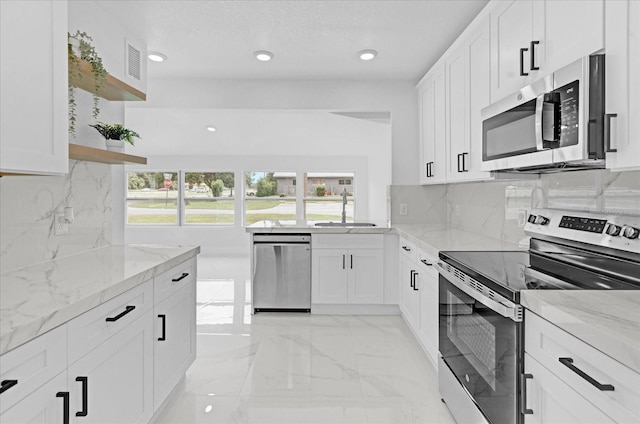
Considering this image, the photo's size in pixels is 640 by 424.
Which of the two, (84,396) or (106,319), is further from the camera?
(106,319)

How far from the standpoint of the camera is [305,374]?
2.78 m

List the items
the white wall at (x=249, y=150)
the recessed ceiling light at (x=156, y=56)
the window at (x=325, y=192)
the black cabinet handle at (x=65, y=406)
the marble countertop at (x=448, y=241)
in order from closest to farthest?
the black cabinet handle at (x=65, y=406) < the marble countertop at (x=448, y=241) < the recessed ceiling light at (x=156, y=56) < the white wall at (x=249, y=150) < the window at (x=325, y=192)

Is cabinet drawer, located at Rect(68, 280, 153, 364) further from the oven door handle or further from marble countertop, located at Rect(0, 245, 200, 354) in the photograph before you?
the oven door handle

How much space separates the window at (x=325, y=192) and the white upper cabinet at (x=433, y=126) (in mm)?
4249

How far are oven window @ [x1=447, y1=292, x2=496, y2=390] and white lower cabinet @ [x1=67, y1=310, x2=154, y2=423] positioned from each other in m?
1.50

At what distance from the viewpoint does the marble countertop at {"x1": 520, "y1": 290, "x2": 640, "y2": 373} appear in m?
0.97

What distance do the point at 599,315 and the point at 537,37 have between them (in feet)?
4.37

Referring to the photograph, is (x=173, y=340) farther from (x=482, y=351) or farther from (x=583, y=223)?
(x=583, y=223)

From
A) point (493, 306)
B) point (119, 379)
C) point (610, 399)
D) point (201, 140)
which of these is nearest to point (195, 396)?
point (119, 379)

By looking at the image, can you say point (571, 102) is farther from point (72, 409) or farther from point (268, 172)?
point (268, 172)

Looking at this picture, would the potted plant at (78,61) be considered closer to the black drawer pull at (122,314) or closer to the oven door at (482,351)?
the black drawer pull at (122,314)

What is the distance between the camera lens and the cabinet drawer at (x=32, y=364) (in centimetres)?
106

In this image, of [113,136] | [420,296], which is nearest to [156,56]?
[113,136]

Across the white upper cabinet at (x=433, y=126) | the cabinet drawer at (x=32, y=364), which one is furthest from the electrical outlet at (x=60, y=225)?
the white upper cabinet at (x=433, y=126)
